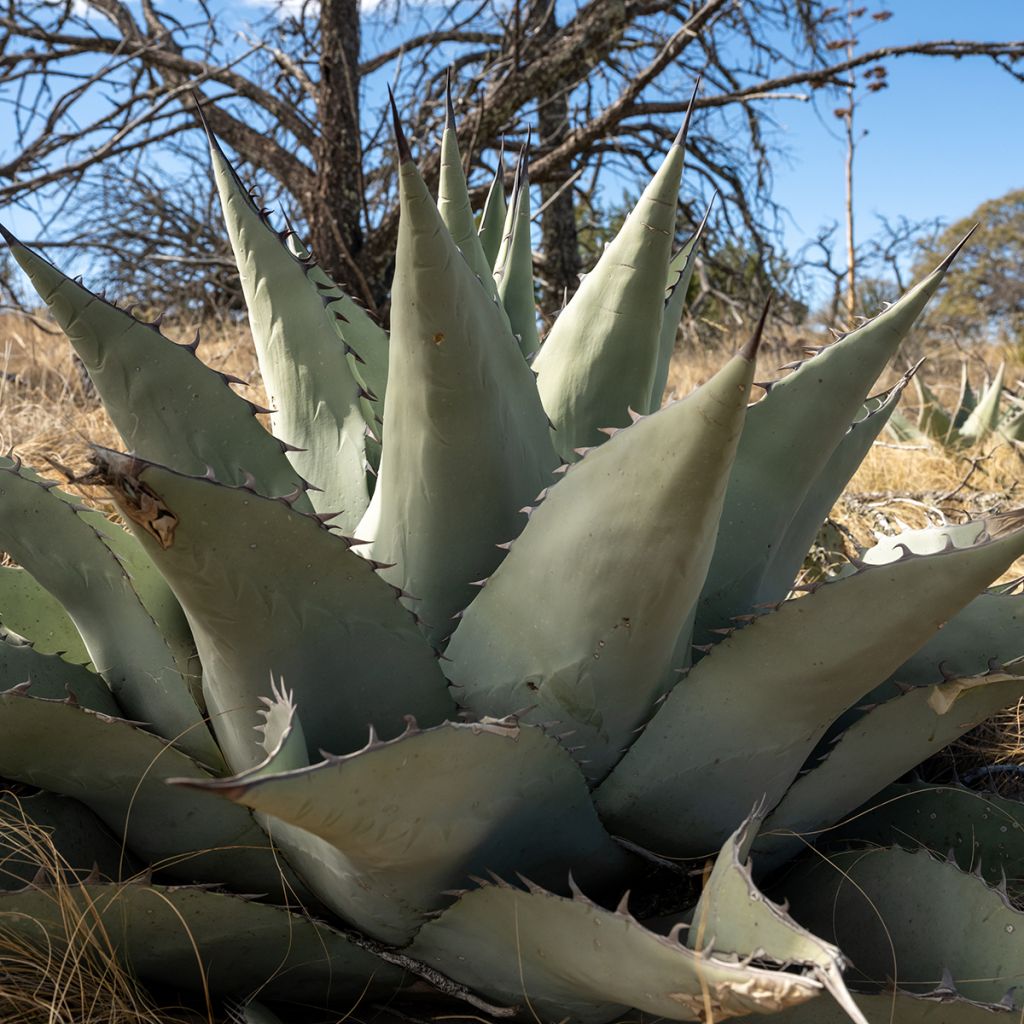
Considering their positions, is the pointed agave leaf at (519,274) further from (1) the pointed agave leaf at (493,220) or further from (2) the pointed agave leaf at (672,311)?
(2) the pointed agave leaf at (672,311)

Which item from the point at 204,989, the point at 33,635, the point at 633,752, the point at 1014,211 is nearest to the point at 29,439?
the point at 33,635

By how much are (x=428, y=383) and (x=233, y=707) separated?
36 cm

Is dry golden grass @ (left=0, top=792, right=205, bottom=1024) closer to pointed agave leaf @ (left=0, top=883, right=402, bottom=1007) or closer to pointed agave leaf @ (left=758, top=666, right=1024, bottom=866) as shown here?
pointed agave leaf @ (left=0, top=883, right=402, bottom=1007)

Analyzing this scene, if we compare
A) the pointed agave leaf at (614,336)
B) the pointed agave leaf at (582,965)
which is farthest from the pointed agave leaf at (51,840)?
the pointed agave leaf at (614,336)

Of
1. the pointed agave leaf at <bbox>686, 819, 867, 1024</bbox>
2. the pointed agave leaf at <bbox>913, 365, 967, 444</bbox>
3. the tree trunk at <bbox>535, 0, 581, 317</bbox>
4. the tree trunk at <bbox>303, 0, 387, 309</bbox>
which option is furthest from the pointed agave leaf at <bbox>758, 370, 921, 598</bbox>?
the tree trunk at <bbox>535, 0, 581, 317</bbox>

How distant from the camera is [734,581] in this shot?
3.62ft

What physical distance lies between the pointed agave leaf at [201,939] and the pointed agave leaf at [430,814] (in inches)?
2.2

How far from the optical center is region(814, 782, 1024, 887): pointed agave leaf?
3.98ft

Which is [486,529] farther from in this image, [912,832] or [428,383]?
[912,832]

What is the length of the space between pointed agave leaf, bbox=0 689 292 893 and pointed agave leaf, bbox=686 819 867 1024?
18.6 inches

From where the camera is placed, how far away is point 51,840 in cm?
100

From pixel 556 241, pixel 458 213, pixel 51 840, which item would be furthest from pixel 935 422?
pixel 51 840

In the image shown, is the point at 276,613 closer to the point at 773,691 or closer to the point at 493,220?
the point at 773,691

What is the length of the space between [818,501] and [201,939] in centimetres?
84
